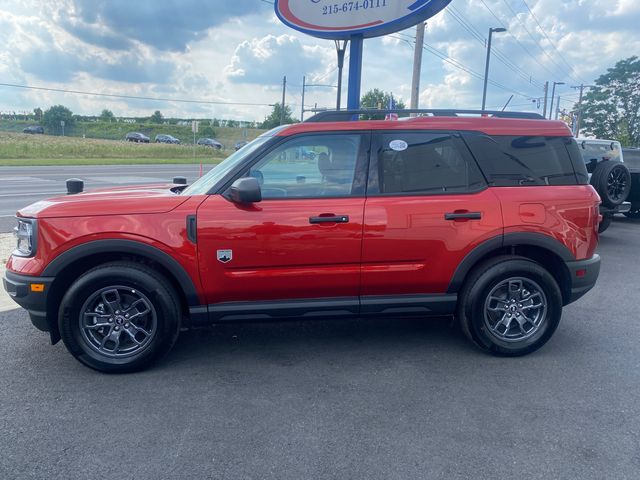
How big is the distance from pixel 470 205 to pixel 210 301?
218 cm

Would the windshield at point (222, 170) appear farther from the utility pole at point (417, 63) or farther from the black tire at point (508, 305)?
the utility pole at point (417, 63)

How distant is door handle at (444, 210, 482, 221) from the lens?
4082 millimetres

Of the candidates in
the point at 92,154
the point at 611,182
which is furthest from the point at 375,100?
the point at 611,182

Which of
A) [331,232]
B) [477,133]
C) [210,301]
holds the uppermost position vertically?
[477,133]

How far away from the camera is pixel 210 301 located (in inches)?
156

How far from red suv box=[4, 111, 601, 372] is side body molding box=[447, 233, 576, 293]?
0.01 meters

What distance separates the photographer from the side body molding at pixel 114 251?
372 centimetres

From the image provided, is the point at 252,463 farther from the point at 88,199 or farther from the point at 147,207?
the point at 88,199

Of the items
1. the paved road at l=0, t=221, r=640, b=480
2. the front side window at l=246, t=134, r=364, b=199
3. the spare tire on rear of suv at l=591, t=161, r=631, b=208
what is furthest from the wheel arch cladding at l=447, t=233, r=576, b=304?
the spare tire on rear of suv at l=591, t=161, r=631, b=208

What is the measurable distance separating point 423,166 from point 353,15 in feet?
19.9

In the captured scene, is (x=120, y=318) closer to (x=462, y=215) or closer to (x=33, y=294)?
(x=33, y=294)

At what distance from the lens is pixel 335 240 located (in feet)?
12.9

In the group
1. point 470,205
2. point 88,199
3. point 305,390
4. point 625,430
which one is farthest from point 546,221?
point 88,199

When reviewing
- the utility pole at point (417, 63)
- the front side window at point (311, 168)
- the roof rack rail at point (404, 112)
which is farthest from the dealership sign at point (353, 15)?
the utility pole at point (417, 63)
